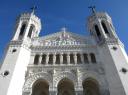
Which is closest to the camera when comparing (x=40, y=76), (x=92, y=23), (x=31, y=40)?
(x=40, y=76)

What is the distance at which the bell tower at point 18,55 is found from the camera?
16266mm

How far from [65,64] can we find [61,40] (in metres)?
4.07

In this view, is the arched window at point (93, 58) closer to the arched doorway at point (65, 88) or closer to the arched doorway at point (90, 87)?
the arched doorway at point (90, 87)

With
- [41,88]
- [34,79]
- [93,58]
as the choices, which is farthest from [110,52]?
[34,79]

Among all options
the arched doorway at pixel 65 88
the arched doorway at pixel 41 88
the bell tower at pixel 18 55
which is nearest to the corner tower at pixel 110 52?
the arched doorway at pixel 65 88

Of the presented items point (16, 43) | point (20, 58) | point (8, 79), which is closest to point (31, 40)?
point (16, 43)

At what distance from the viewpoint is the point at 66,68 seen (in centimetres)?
1859

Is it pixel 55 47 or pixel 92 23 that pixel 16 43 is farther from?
pixel 92 23

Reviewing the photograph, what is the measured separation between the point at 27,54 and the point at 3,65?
279 centimetres

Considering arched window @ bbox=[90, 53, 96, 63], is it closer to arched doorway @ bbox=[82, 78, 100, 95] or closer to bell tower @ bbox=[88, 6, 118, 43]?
bell tower @ bbox=[88, 6, 118, 43]

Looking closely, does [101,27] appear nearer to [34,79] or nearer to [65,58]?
[65,58]

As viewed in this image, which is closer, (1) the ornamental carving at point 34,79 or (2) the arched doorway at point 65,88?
(1) the ornamental carving at point 34,79

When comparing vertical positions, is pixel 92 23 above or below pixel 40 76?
above

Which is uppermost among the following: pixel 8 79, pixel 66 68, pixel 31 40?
pixel 31 40
